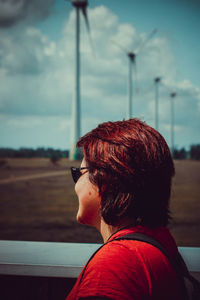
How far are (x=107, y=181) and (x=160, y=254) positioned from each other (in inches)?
13.1

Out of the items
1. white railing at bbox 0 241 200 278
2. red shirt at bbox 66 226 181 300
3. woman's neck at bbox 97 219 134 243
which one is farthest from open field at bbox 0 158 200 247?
red shirt at bbox 66 226 181 300

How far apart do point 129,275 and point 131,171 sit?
367 millimetres

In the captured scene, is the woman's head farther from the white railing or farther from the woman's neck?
the white railing

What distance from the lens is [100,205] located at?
1099 millimetres

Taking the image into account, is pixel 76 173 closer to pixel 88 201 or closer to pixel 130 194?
pixel 88 201

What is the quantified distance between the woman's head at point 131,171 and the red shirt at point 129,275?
210mm

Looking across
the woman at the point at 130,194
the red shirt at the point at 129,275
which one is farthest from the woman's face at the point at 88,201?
the red shirt at the point at 129,275

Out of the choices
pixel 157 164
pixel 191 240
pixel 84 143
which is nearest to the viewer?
pixel 157 164

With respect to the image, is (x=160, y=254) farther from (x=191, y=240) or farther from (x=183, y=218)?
(x=183, y=218)

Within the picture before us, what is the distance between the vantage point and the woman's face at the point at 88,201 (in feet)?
3.60

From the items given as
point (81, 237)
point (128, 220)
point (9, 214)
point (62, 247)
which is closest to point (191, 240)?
point (81, 237)

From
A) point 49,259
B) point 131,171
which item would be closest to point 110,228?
point 131,171

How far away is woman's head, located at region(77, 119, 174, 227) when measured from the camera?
101cm

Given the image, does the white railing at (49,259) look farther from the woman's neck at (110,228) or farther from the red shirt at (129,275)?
the red shirt at (129,275)
